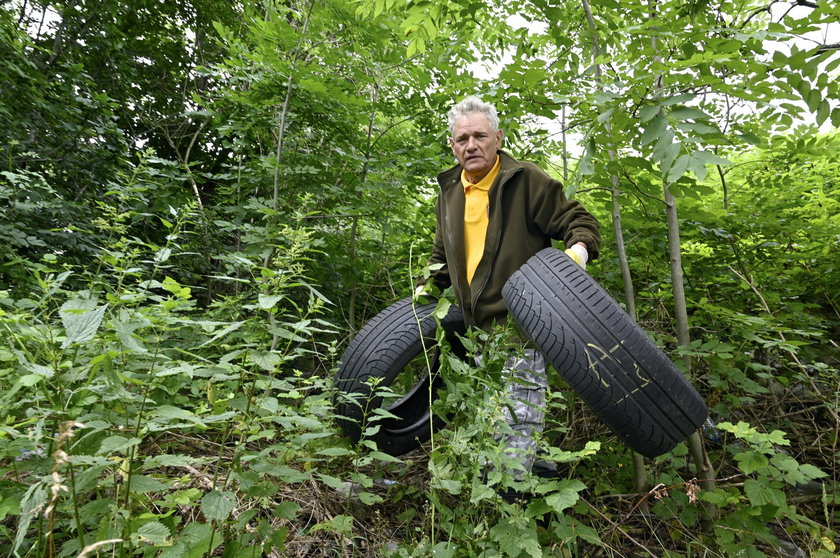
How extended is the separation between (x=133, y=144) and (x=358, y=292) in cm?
387

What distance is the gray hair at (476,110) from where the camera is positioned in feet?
7.39

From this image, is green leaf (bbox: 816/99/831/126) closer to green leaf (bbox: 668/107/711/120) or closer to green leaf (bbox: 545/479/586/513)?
green leaf (bbox: 668/107/711/120)

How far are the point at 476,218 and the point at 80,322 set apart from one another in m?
1.74

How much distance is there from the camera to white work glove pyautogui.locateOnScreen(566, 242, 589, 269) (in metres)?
1.92

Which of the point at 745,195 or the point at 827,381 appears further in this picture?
the point at 745,195

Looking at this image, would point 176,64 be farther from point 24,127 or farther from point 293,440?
point 293,440

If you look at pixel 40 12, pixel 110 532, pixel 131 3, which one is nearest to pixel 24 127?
pixel 40 12

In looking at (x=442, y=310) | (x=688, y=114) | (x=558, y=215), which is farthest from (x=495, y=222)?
(x=688, y=114)

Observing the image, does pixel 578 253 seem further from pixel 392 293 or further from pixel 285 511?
pixel 392 293

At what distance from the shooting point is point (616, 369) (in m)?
1.53

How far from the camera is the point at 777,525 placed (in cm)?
206

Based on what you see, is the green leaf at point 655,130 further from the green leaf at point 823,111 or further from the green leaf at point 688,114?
the green leaf at point 823,111

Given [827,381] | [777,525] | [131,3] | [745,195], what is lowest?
[777,525]

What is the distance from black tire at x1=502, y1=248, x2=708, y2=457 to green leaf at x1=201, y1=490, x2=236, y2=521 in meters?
1.12
